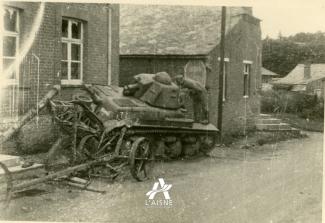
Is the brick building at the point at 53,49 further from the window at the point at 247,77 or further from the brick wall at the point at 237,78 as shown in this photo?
the window at the point at 247,77

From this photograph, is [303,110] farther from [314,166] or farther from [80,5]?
[80,5]

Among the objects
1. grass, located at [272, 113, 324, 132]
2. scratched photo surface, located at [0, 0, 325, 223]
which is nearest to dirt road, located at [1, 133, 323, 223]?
scratched photo surface, located at [0, 0, 325, 223]

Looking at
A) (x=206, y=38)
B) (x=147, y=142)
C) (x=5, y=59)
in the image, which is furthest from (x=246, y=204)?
(x=206, y=38)

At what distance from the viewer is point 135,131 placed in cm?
913

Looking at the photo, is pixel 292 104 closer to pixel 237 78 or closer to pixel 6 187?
pixel 237 78

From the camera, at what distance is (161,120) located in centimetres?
1001

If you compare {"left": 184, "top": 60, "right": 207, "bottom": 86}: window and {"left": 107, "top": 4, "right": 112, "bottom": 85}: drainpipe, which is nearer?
{"left": 107, "top": 4, "right": 112, "bottom": 85}: drainpipe

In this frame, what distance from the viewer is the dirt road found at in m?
6.36

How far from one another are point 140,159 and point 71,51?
3.63m

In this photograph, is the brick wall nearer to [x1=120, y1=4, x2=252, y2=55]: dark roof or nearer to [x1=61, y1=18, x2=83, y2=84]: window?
[x1=120, y1=4, x2=252, y2=55]: dark roof

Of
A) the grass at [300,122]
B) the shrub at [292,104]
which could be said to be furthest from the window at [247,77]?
the grass at [300,122]

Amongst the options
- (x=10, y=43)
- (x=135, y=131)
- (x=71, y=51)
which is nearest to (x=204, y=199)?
(x=135, y=131)

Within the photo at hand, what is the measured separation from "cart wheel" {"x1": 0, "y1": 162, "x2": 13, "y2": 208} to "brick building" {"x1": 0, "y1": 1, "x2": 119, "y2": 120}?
2.29 m

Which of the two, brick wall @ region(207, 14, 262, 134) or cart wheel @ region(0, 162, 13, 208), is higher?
brick wall @ region(207, 14, 262, 134)
